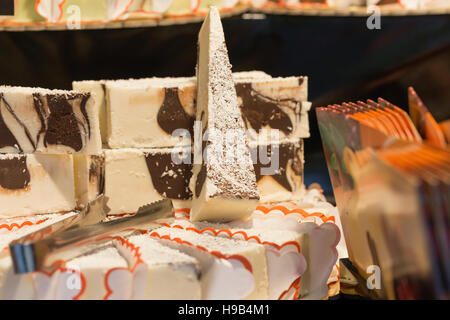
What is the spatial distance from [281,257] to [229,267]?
0.13 m

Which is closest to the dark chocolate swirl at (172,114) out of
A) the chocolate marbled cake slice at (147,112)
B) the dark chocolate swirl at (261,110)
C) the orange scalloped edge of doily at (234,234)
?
the chocolate marbled cake slice at (147,112)

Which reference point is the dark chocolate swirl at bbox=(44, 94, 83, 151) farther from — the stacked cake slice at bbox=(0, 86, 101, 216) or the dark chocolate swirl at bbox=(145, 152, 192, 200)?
the dark chocolate swirl at bbox=(145, 152, 192, 200)

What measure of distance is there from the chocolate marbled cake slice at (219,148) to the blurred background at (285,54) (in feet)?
1.90

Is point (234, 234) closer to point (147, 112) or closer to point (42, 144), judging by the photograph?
point (147, 112)

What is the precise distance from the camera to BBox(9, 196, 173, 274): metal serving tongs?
2.08 ft

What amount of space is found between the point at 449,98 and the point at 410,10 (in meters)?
0.37

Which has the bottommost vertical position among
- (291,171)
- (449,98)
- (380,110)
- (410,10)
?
(380,110)

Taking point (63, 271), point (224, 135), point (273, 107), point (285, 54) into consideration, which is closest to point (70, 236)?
point (63, 271)

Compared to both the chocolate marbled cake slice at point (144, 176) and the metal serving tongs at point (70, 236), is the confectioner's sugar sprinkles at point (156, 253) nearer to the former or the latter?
the metal serving tongs at point (70, 236)

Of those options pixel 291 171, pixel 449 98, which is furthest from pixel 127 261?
pixel 449 98

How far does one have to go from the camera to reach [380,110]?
628 millimetres

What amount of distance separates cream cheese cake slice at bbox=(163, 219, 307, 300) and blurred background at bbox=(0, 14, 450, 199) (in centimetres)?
96

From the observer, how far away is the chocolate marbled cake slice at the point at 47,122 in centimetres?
100
